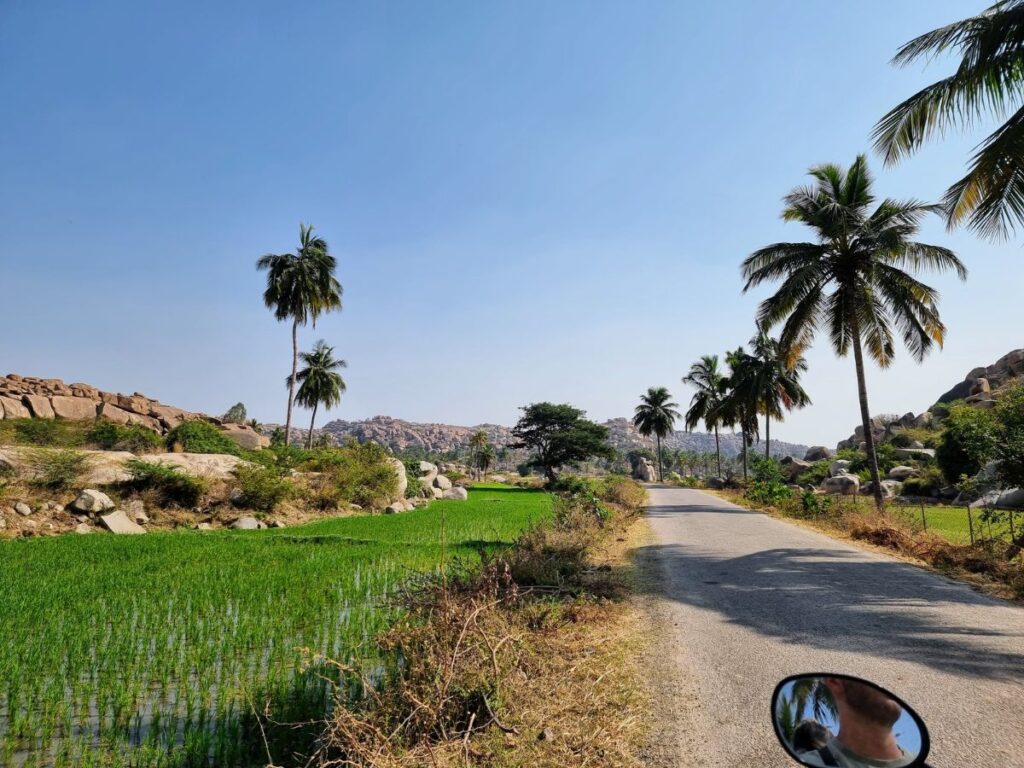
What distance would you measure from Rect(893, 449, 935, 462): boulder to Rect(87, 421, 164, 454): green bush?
144 ft

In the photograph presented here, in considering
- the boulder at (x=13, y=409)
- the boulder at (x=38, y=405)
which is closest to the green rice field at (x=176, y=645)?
the boulder at (x=13, y=409)

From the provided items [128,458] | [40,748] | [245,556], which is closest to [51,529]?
[128,458]

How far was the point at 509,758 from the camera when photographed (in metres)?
3.23

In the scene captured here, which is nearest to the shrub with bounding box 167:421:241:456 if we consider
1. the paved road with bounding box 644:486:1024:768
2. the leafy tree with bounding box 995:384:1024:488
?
the paved road with bounding box 644:486:1024:768

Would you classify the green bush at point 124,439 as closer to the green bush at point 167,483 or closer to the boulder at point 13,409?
the boulder at point 13,409

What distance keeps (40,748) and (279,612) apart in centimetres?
334

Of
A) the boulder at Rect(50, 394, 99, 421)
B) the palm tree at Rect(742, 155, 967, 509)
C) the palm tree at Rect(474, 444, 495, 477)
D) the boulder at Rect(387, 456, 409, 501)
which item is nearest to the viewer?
the palm tree at Rect(742, 155, 967, 509)

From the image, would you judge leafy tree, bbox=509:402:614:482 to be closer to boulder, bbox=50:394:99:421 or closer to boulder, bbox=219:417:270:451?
boulder, bbox=219:417:270:451

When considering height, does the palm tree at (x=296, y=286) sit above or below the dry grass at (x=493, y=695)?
above

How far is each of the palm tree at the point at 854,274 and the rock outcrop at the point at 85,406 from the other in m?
30.0

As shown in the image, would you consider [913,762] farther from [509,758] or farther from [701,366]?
[701,366]

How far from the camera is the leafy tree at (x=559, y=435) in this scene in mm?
56062

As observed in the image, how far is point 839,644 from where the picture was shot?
523 cm

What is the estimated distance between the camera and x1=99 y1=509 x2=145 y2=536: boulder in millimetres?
15891
